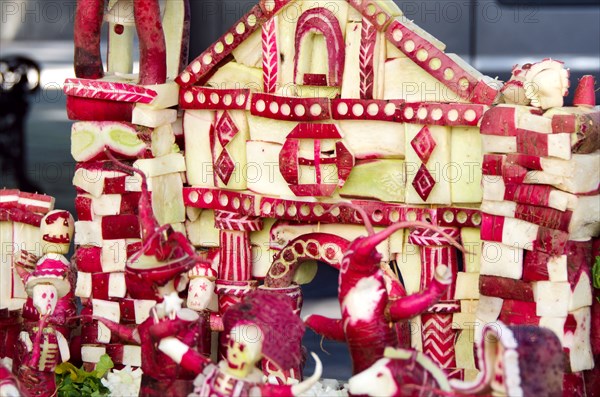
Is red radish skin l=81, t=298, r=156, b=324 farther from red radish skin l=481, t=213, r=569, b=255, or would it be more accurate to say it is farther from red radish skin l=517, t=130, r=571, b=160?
→ red radish skin l=517, t=130, r=571, b=160

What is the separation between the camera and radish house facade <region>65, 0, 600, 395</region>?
3.78 metres

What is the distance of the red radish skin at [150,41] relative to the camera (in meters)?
4.25

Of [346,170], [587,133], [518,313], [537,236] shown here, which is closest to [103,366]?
[346,170]

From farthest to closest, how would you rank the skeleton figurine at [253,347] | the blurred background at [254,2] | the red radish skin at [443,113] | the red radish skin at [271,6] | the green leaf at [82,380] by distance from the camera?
1. the blurred background at [254,2]
2. the green leaf at [82,380]
3. the red radish skin at [271,6]
4. the red radish skin at [443,113]
5. the skeleton figurine at [253,347]

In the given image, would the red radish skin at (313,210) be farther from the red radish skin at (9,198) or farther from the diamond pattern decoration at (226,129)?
the red radish skin at (9,198)

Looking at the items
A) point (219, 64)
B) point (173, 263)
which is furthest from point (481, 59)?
point (173, 263)

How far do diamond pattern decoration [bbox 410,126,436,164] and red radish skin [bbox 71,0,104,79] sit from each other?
108cm

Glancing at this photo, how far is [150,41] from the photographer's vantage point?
4.27m

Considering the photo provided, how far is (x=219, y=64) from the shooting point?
4.34 m

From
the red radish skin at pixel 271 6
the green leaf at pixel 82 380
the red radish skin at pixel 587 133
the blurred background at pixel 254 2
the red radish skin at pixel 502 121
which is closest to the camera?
the red radish skin at pixel 587 133

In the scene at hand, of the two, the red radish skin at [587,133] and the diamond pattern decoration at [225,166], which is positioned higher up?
the red radish skin at [587,133]

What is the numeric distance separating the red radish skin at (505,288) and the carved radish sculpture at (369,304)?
0.29 m

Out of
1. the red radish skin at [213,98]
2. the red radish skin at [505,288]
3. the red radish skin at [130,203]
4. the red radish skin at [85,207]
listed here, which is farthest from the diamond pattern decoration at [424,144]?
the red radish skin at [85,207]

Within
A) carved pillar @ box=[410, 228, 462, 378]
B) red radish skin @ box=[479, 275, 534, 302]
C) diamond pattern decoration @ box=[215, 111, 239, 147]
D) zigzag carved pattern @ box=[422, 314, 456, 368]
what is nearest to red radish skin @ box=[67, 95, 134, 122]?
diamond pattern decoration @ box=[215, 111, 239, 147]
